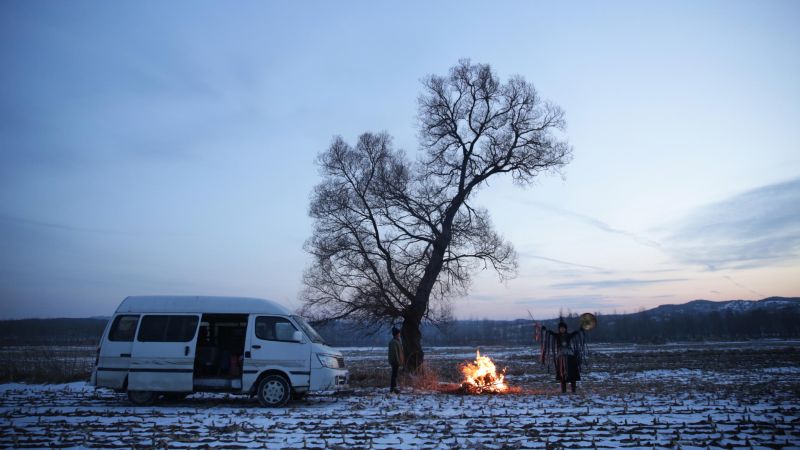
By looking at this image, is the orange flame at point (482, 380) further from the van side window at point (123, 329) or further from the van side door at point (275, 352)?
the van side window at point (123, 329)

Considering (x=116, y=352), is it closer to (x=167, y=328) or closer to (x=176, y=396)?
(x=167, y=328)

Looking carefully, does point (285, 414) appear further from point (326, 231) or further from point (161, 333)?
point (326, 231)

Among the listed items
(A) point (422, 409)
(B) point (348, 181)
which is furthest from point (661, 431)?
(B) point (348, 181)

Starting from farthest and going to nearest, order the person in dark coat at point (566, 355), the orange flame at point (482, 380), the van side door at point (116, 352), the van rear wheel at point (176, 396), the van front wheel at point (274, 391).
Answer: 1. the orange flame at point (482, 380)
2. the person in dark coat at point (566, 355)
3. the van rear wheel at point (176, 396)
4. the van side door at point (116, 352)
5. the van front wheel at point (274, 391)

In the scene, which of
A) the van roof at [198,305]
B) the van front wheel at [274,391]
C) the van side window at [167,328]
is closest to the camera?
the van front wheel at [274,391]

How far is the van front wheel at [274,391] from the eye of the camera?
41.6 feet

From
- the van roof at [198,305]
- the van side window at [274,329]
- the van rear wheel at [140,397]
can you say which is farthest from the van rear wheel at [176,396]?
the van side window at [274,329]

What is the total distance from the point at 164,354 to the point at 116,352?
126cm

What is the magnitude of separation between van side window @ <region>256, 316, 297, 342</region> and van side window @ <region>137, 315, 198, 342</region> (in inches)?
66.0

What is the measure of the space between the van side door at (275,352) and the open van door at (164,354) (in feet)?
4.77

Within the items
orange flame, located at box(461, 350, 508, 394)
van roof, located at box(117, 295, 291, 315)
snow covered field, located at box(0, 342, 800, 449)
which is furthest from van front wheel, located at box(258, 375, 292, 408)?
orange flame, located at box(461, 350, 508, 394)

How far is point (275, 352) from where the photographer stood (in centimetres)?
1289

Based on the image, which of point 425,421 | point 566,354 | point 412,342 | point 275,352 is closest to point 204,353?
point 275,352

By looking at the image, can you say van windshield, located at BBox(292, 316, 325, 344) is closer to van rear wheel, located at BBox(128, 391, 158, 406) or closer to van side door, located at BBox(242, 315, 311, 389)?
van side door, located at BBox(242, 315, 311, 389)
